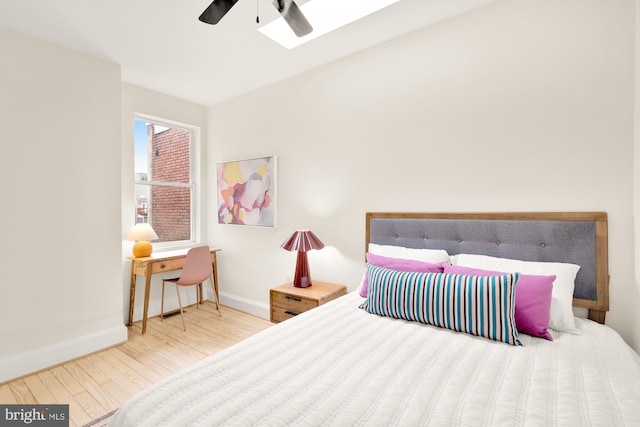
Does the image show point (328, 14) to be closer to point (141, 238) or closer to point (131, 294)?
point (141, 238)

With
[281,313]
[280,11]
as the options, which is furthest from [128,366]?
[280,11]

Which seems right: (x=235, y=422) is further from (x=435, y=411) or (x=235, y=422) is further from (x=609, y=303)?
(x=609, y=303)

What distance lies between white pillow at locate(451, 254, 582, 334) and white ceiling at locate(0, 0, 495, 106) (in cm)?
178

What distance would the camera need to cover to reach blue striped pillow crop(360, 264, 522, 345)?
1.46 metres

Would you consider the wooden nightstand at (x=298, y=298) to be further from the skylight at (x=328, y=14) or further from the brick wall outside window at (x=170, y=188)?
the skylight at (x=328, y=14)

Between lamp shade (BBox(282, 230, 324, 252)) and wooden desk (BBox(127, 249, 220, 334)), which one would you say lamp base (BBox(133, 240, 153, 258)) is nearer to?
wooden desk (BBox(127, 249, 220, 334))

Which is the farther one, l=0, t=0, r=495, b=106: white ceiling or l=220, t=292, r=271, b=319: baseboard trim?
l=220, t=292, r=271, b=319: baseboard trim

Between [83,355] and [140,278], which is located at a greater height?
[140,278]

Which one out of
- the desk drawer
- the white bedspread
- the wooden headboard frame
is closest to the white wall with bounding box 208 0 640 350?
the wooden headboard frame

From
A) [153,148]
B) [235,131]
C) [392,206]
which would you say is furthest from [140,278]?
[392,206]

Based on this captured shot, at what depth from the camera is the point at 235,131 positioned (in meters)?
3.68

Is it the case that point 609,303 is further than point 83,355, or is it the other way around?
point 83,355

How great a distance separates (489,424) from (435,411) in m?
0.15

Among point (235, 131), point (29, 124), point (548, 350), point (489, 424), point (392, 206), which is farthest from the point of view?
point (235, 131)
